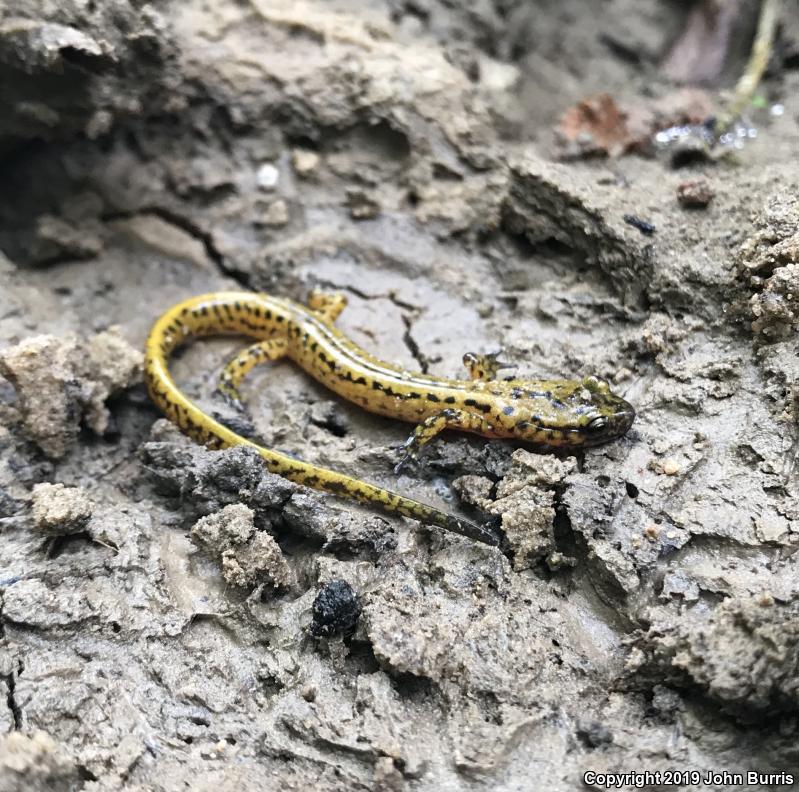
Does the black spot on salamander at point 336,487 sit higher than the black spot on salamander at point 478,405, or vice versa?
the black spot on salamander at point 478,405

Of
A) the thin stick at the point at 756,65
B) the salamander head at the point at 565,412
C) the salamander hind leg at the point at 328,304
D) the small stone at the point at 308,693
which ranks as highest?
the thin stick at the point at 756,65

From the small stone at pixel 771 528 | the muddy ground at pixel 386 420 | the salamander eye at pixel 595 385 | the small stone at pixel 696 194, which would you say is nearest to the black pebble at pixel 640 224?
the muddy ground at pixel 386 420

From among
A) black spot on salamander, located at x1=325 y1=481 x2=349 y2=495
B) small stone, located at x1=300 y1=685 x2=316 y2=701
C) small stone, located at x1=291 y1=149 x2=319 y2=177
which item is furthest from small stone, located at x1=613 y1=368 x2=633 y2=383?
small stone, located at x1=291 y1=149 x2=319 y2=177

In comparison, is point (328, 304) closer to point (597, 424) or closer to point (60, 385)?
point (60, 385)

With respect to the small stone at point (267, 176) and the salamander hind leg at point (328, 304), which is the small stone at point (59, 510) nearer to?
the salamander hind leg at point (328, 304)

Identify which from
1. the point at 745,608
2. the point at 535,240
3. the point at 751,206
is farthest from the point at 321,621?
the point at 751,206

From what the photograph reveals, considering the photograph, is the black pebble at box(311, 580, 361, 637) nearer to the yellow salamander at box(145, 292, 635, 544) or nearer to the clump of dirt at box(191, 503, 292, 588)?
the clump of dirt at box(191, 503, 292, 588)
